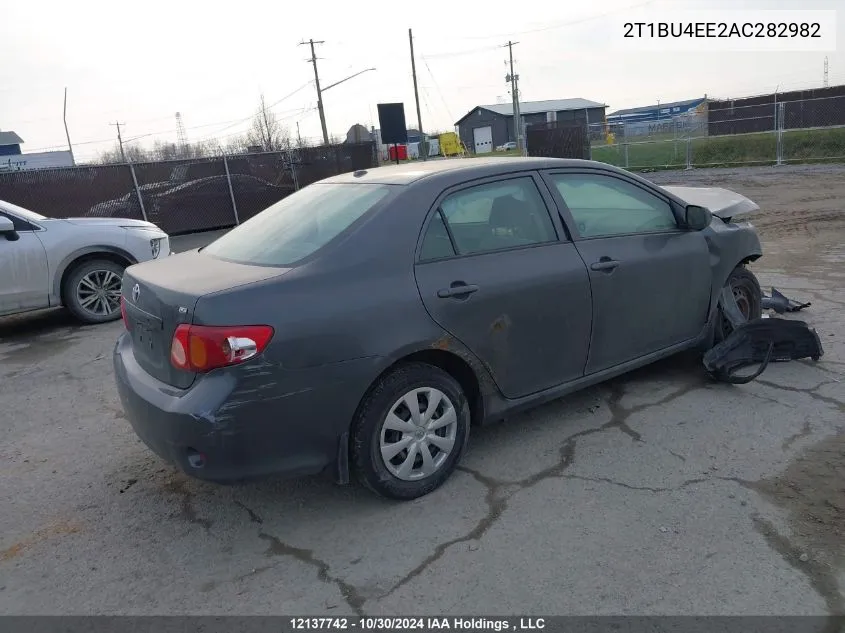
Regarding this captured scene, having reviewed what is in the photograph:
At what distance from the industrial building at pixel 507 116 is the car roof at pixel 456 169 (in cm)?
6351

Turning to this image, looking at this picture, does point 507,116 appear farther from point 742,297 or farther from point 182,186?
point 742,297

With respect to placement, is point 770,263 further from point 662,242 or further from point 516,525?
point 516,525

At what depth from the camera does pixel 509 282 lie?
3.42 metres

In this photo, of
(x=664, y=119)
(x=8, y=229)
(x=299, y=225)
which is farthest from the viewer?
(x=664, y=119)

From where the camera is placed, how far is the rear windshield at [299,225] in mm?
3236

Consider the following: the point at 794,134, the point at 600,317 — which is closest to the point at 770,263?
the point at 600,317

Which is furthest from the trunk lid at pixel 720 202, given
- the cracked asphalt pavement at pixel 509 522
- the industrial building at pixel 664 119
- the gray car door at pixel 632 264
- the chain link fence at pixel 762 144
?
the industrial building at pixel 664 119

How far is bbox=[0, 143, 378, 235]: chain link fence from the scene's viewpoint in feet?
45.2

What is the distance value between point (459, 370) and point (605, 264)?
1.11 metres

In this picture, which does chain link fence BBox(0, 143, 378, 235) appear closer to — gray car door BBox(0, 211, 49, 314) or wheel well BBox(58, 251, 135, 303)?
wheel well BBox(58, 251, 135, 303)

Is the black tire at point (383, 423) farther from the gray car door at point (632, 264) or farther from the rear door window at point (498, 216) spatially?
the gray car door at point (632, 264)

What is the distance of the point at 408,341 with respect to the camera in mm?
3043

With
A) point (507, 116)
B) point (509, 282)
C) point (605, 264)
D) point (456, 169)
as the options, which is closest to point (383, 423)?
point (509, 282)
